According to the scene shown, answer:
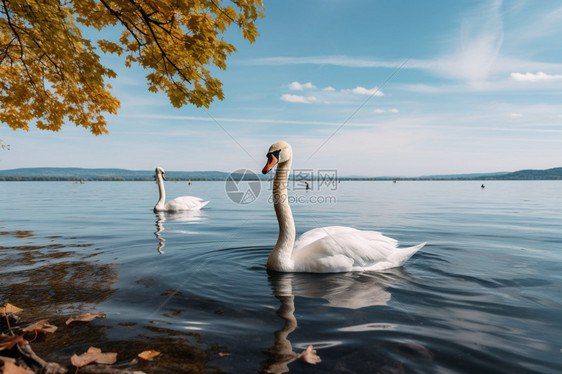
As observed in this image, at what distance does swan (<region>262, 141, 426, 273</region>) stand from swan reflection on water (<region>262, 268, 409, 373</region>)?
183mm

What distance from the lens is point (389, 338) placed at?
4074 mm

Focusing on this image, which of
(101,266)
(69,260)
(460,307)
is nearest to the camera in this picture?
(460,307)

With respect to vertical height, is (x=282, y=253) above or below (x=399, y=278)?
above

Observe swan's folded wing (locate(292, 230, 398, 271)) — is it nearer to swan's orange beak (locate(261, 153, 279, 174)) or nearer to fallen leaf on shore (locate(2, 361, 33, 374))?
swan's orange beak (locate(261, 153, 279, 174))

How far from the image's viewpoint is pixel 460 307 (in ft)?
17.0

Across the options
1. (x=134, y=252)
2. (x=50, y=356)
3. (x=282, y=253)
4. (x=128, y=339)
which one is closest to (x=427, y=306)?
(x=282, y=253)

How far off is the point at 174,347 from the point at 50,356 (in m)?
1.26

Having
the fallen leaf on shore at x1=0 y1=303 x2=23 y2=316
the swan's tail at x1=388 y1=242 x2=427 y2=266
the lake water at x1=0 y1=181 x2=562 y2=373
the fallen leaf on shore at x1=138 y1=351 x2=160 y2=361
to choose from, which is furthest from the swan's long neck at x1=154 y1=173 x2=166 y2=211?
the fallen leaf on shore at x1=138 y1=351 x2=160 y2=361

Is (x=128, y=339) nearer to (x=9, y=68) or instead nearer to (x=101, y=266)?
(x=101, y=266)

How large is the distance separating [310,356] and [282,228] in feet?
12.1

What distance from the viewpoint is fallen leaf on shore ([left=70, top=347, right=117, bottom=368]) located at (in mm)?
3143

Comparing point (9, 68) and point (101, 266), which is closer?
point (101, 266)

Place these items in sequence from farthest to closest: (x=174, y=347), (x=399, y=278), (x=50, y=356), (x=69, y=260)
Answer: (x=69, y=260), (x=399, y=278), (x=174, y=347), (x=50, y=356)

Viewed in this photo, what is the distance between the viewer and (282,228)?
23.2ft
